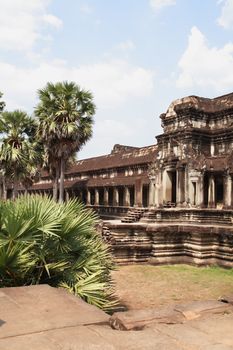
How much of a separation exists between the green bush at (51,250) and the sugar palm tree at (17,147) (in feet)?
47.9

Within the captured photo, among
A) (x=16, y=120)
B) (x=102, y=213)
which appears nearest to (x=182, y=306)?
(x=16, y=120)

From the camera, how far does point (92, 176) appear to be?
113ft

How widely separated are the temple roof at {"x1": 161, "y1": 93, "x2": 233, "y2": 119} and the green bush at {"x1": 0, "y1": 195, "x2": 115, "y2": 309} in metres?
14.4

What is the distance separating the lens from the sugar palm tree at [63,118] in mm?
20766

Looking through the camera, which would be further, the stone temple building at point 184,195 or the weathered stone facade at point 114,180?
the weathered stone facade at point 114,180

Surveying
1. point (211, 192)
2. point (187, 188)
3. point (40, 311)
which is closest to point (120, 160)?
point (187, 188)

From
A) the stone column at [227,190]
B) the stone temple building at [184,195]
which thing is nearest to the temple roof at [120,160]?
the stone temple building at [184,195]

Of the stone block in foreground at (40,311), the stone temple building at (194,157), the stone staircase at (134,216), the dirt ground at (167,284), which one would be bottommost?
the dirt ground at (167,284)

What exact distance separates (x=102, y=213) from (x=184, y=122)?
492 inches

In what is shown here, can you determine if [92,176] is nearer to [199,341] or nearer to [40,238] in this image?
[40,238]

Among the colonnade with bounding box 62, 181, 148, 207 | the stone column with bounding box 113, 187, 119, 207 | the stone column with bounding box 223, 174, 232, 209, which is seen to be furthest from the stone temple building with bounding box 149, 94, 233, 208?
the stone column with bounding box 113, 187, 119, 207

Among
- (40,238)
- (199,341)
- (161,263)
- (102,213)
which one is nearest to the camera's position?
(199,341)

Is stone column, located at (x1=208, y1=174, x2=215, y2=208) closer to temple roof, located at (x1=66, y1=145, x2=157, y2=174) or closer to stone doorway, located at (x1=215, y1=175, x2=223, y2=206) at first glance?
stone doorway, located at (x1=215, y1=175, x2=223, y2=206)

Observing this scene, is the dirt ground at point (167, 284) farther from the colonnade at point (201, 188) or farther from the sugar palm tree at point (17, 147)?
the sugar palm tree at point (17, 147)
